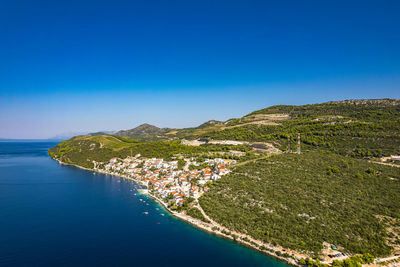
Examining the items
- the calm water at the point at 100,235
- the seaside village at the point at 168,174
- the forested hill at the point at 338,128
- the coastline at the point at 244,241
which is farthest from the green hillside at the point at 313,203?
the forested hill at the point at 338,128

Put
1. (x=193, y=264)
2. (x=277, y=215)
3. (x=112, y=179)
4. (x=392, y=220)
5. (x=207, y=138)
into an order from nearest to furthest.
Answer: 1. (x=193, y=264)
2. (x=392, y=220)
3. (x=277, y=215)
4. (x=112, y=179)
5. (x=207, y=138)

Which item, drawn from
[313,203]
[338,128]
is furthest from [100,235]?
[338,128]

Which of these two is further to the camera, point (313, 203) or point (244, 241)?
point (313, 203)

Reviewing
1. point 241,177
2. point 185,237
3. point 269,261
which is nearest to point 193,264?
point 185,237

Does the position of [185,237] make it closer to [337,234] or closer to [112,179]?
[337,234]

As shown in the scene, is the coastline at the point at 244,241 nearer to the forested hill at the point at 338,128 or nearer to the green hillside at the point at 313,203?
the green hillside at the point at 313,203

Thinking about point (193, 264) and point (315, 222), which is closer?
point (193, 264)

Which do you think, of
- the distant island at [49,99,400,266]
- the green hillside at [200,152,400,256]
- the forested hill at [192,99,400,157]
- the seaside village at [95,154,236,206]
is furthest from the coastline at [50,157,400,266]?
the forested hill at [192,99,400,157]

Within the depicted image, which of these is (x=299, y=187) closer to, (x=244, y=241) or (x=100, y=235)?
(x=244, y=241)
